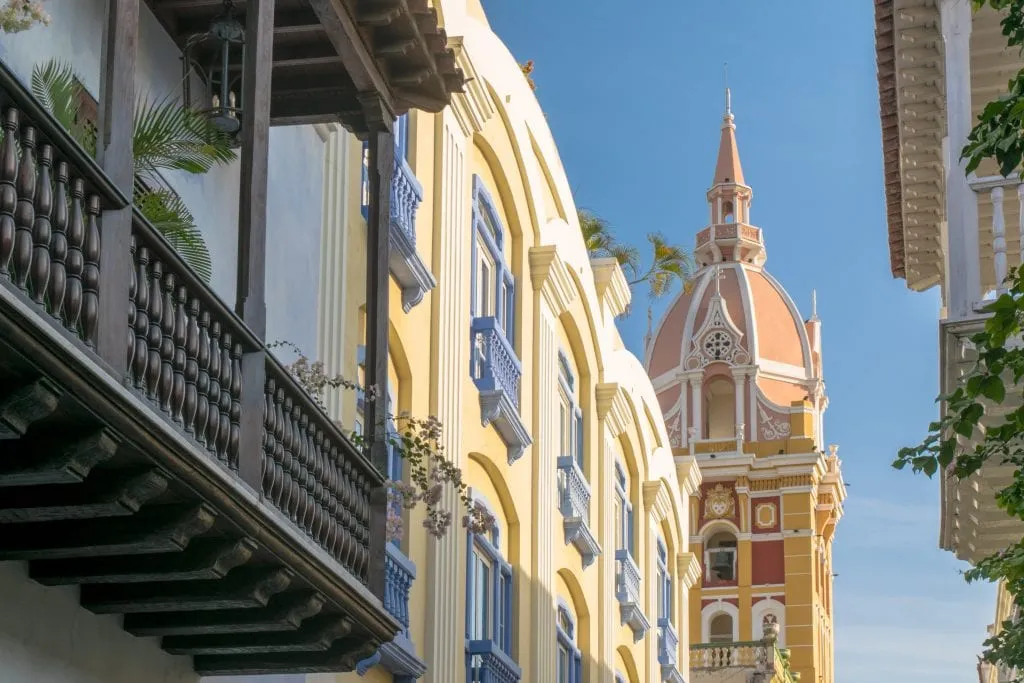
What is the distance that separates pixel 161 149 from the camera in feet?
37.6

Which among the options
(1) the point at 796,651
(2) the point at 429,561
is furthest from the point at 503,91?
(1) the point at 796,651

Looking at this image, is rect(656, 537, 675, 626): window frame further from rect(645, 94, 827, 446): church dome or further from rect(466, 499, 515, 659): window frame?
rect(645, 94, 827, 446): church dome

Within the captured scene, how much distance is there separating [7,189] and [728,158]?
77.4m

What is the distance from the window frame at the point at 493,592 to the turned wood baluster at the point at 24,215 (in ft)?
41.2

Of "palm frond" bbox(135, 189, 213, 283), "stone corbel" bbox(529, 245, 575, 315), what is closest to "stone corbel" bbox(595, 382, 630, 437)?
"stone corbel" bbox(529, 245, 575, 315)

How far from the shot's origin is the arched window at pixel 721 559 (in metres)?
70.4

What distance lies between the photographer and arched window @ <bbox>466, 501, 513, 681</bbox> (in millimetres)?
20453

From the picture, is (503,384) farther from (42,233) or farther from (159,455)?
(42,233)

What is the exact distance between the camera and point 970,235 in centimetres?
1677

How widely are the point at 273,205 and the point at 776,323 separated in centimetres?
6407

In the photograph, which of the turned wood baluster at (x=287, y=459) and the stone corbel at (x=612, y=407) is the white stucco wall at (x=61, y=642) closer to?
the turned wood baluster at (x=287, y=459)

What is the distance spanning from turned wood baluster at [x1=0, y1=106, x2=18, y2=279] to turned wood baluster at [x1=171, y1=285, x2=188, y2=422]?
1885 millimetres

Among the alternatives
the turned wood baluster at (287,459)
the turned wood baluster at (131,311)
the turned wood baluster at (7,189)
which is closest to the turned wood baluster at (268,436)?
the turned wood baluster at (287,459)

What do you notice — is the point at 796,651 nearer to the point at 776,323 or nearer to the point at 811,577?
the point at 811,577
